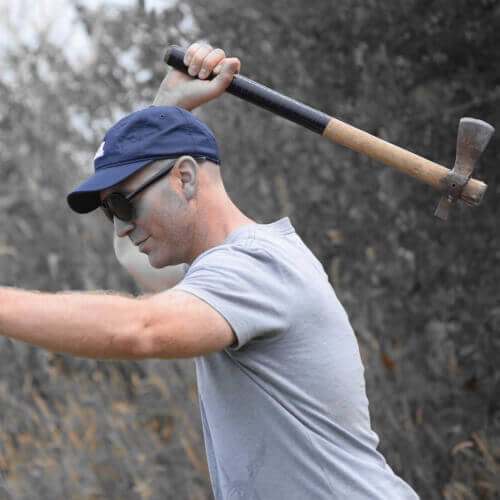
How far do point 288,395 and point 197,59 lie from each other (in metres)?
1.20

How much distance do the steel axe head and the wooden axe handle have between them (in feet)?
0.07

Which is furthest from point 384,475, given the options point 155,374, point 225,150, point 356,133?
point 225,150

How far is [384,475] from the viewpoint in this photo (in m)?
2.20

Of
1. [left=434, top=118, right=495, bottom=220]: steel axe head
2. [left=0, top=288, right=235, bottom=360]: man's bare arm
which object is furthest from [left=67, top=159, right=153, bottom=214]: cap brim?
[left=434, top=118, right=495, bottom=220]: steel axe head

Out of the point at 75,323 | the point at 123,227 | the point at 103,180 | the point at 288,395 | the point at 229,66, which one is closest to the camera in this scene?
the point at 75,323

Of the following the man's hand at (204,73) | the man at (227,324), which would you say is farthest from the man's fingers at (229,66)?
the man at (227,324)

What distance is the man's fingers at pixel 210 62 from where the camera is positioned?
2695 millimetres

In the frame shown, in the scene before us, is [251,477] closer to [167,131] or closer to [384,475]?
[384,475]

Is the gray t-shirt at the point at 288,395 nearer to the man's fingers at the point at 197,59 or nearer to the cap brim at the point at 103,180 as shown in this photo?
the cap brim at the point at 103,180

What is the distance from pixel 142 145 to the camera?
2221 mm

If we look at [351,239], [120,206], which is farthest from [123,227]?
[351,239]

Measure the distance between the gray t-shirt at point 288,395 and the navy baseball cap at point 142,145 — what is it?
290 mm

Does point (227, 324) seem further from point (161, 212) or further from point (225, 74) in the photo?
point (225, 74)

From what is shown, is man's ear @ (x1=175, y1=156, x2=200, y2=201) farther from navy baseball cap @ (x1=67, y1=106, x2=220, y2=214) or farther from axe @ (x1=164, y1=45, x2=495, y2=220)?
axe @ (x1=164, y1=45, x2=495, y2=220)
